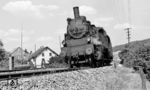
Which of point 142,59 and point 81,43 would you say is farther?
point 142,59

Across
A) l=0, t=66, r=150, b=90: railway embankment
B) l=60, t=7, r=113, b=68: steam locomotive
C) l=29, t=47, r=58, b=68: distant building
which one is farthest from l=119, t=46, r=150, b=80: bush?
l=29, t=47, r=58, b=68: distant building

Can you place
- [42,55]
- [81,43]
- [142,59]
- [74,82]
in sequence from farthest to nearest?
[42,55] → [142,59] → [81,43] → [74,82]

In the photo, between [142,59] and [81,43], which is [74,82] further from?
[142,59]

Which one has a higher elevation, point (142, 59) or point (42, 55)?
point (42, 55)

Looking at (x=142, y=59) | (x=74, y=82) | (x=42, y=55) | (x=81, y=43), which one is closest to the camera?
(x=74, y=82)

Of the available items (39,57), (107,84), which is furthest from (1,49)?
(107,84)

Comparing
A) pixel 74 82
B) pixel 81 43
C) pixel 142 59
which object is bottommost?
pixel 74 82

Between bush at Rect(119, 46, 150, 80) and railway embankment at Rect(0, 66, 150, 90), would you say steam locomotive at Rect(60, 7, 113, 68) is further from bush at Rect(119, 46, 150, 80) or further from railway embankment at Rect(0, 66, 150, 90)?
bush at Rect(119, 46, 150, 80)

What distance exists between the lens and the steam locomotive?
18.8 m

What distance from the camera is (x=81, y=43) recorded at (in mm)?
19625

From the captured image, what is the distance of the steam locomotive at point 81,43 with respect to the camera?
1884 centimetres

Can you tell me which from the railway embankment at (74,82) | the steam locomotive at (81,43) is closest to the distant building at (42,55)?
the steam locomotive at (81,43)

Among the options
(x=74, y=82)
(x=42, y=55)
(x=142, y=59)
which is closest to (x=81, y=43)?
(x=142, y=59)

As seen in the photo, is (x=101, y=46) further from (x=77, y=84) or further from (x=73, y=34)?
(x=77, y=84)
